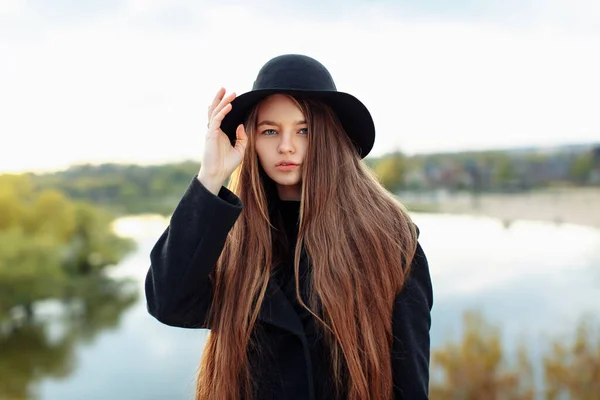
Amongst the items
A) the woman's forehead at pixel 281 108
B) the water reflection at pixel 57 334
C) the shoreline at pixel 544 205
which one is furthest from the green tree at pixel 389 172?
the water reflection at pixel 57 334

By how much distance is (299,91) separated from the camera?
1.50 m

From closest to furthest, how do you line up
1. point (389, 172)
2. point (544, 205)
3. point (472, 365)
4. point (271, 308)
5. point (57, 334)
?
point (271, 308), point (389, 172), point (472, 365), point (544, 205), point (57, 334)

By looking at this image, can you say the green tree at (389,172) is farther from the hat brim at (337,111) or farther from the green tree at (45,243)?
the green tree at (45,243)

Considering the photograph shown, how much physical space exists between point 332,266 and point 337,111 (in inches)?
18.6

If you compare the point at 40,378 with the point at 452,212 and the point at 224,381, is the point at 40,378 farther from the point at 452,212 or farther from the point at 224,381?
the point at 224,381

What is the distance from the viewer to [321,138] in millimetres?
1579

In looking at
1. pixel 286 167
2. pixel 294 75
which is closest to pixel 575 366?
pixel 286 167

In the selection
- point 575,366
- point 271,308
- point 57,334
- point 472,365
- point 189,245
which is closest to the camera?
point 189,245

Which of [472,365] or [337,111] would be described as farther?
[472,365]

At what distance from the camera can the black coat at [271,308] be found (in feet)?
4.64

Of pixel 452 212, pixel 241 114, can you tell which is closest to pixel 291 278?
pixel 241 114

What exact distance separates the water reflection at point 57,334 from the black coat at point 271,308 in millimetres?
19066

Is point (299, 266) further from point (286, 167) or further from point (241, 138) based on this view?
point (241, 138)

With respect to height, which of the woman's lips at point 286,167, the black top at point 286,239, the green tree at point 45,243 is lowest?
the green tree at point 45,243
